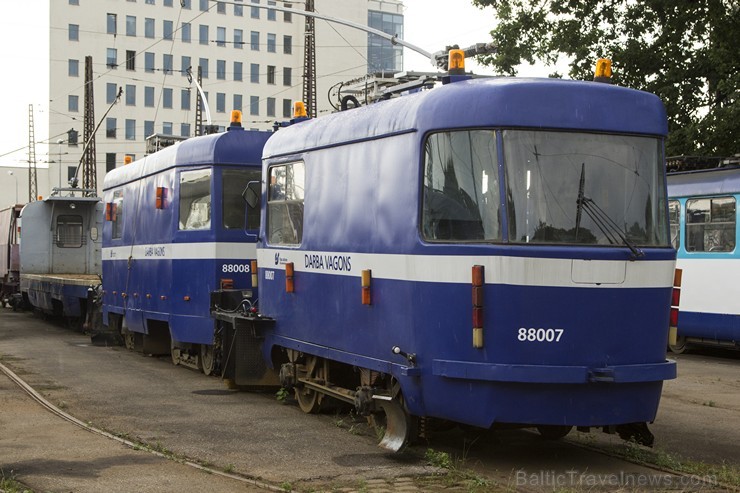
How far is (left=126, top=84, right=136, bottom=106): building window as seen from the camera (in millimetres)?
95250

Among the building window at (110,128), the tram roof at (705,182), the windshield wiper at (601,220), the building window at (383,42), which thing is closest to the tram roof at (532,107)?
the windshield wiper at (601,220)

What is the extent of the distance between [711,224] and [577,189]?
11300 mm

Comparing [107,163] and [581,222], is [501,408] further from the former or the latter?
[107,163]

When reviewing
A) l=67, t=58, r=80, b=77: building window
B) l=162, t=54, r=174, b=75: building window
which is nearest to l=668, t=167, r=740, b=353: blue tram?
l=67, t=58, r=80, b=77: building window

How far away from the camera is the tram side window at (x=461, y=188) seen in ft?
28.8

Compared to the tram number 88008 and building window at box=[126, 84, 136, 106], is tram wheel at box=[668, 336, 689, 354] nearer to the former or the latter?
the tram number 88008

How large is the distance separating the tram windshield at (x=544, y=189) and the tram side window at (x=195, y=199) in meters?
6.37

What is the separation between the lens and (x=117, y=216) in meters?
19.5

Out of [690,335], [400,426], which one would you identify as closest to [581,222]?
[400,426]

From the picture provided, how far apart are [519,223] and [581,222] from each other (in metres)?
0.49

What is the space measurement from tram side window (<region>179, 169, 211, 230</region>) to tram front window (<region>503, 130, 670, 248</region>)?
6.94 meters

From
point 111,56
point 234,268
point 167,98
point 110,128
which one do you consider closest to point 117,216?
point 234,268

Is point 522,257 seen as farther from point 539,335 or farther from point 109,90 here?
point 109,90

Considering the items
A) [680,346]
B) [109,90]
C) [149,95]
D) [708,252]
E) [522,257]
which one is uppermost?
[109,90]
